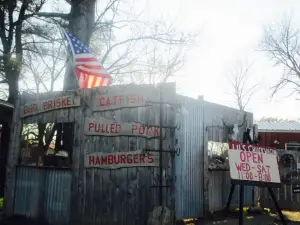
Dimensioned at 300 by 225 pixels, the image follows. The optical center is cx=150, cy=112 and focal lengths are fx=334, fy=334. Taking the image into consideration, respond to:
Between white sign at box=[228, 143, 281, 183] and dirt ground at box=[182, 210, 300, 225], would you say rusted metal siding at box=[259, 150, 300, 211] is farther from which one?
white sign at box=[228, 143, 281, 183]

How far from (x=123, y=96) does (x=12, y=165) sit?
13.4 ft

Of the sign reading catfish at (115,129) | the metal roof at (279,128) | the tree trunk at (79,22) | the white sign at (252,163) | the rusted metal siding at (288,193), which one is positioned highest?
the tree trunk at (79,22)

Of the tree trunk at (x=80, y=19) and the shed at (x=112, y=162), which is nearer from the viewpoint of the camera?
the shed at (x=112, y=162)

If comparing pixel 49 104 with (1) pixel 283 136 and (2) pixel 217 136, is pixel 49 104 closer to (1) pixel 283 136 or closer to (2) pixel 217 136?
(2) pixel 217 136

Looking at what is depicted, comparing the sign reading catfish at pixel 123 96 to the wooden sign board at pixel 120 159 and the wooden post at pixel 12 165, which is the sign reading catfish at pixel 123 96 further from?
the wooden post at pixel 12 165

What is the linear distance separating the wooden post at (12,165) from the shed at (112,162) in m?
0.03

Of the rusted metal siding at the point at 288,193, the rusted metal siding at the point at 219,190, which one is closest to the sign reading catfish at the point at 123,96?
the rusted metal siding at the point at 219,190

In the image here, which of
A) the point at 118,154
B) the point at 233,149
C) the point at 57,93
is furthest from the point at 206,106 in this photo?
the point at 57,93

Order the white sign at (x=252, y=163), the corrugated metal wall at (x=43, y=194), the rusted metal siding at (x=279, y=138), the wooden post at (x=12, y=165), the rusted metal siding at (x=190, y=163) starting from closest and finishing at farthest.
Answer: the white sign at (x=252, y=163), the corrugated metal wall at (x=43, y=194), the rusted metal siding at (x=190, y=163), the wooden post at (x=12, y=165), the rusted metal siding at (x=279, y=138)

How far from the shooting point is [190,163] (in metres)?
9.12

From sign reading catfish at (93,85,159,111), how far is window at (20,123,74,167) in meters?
1.31

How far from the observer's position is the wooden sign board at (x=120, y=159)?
24.7 ft

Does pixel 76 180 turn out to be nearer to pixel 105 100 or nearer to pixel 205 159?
pixel 105 100

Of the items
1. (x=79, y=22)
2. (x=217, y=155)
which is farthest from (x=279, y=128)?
(x=79, y=22)
